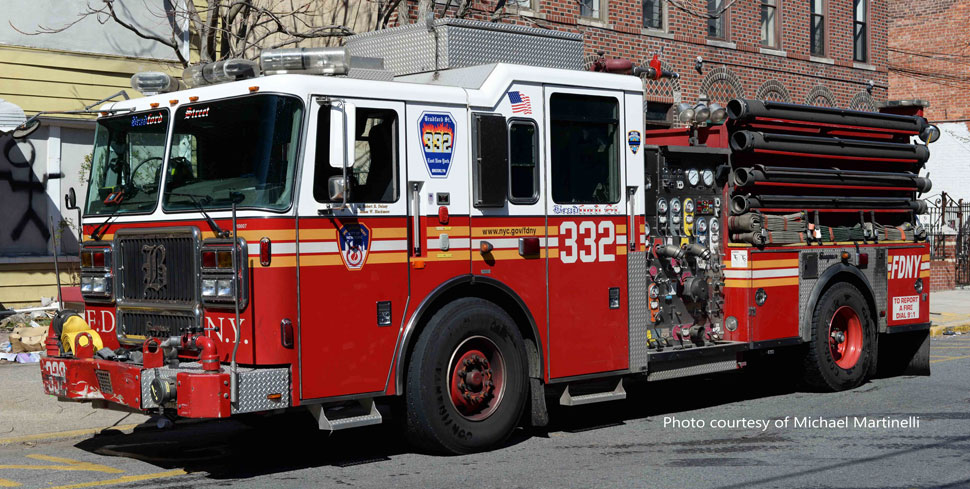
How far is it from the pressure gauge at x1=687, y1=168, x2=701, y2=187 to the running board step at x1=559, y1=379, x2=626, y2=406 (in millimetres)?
1959

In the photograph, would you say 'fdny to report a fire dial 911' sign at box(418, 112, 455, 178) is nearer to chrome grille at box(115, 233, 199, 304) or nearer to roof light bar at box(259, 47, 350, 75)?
roof light bar at box(259, 47, 350, 75)

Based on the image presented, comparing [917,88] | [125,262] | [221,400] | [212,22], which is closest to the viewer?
[221,400]

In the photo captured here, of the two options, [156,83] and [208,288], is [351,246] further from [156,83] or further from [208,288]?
[156,83]

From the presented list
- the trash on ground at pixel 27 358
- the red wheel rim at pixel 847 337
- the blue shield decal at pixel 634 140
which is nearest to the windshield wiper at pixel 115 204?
the blue shield decal at pixel 634 140

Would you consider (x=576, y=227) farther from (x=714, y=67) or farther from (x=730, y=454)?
(x=714, y=67)

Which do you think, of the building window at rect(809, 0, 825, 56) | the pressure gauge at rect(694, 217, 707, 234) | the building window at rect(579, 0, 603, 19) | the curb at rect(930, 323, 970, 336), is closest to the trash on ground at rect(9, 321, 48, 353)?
the pressure gauge at rect(694, 217, 707, 234)

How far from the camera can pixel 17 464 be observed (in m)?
8.02

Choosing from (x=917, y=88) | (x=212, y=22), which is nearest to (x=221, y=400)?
(x=212, y=22)

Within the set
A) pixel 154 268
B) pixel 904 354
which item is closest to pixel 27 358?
pixel 154 268

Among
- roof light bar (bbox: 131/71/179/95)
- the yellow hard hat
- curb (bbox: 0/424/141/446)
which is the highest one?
roof light bar (bbox: 131/71/179/95)

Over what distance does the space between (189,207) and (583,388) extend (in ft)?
11.0

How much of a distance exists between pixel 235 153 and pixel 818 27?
18.6 m

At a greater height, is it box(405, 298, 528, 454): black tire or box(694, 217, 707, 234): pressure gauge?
box(694, 217, 707, 234): pressure gauge

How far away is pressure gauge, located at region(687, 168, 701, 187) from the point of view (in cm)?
991
